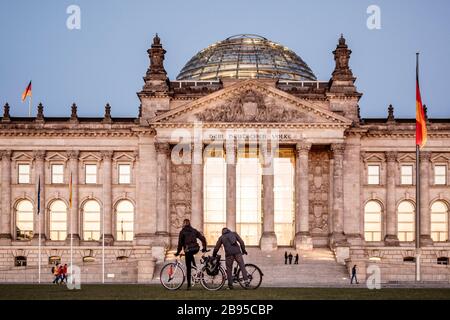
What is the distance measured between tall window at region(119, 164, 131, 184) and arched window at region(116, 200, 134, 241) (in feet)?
6.57

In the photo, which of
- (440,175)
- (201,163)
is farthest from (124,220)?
(440,175)

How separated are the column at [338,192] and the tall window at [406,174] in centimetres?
813

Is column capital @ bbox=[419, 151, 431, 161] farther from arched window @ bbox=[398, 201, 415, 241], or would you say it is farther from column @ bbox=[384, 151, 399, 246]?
arched window @ bbox=[398, 201, 415, 241]

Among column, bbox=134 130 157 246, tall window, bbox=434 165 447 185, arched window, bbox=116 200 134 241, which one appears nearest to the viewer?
column, bbox=134 130 157 246

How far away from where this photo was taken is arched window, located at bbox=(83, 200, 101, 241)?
87.8 meters

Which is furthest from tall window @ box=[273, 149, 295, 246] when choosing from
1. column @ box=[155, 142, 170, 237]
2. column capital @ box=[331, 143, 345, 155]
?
column @ box=[155, 142, 170, 237]

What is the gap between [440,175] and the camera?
88.0 meters

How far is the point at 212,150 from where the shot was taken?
280 feet

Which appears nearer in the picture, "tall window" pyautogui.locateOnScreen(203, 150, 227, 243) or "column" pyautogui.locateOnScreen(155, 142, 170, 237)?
"column" pyautogui.locateOnScreen(155, 142, 170, 237)

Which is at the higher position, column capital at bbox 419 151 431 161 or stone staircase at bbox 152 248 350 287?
column capital at bbox 419 151 431 161

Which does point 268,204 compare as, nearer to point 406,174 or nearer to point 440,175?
point 406,174

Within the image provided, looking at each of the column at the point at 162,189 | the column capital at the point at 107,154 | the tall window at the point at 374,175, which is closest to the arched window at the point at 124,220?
the column capital at the point at 107,154

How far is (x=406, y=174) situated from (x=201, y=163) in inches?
801
